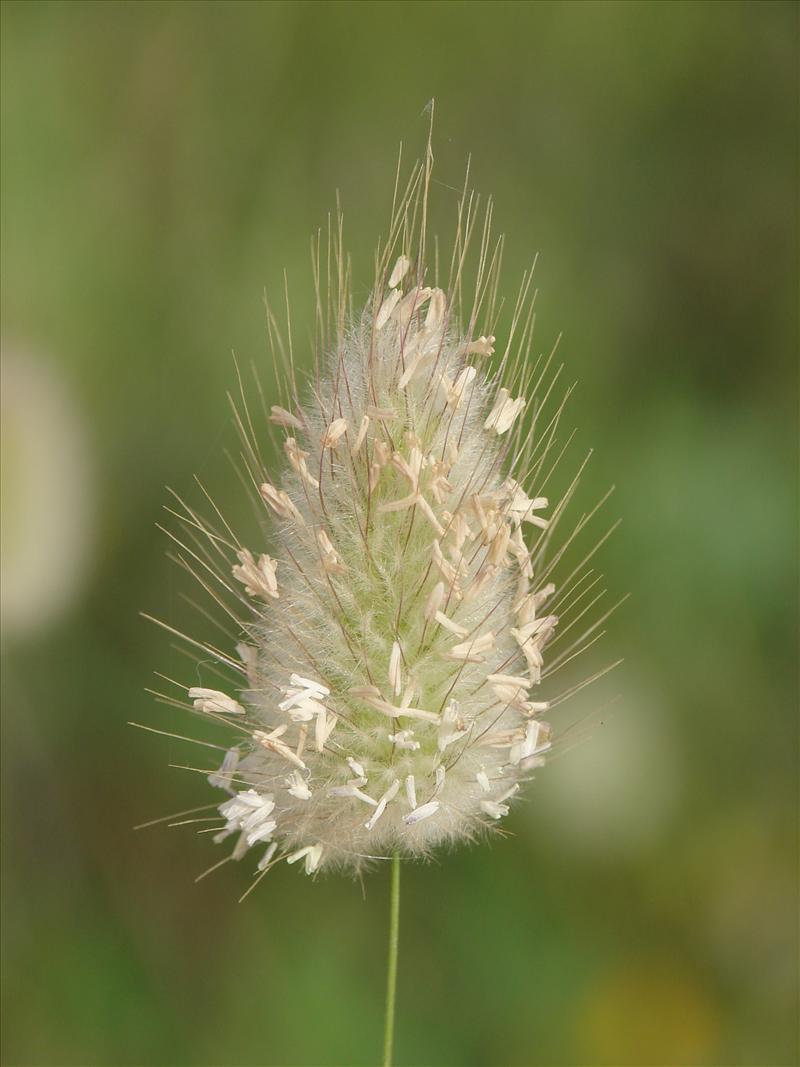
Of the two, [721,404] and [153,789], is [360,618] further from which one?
[721,404]

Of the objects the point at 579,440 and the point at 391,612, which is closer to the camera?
the point at 391,612

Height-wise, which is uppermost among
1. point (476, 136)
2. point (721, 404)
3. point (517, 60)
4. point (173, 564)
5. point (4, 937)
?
point (517, 60)

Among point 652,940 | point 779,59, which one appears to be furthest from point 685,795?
point 779,59

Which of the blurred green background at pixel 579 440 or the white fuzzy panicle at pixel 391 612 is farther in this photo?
the blurred green background at pixel 579 440

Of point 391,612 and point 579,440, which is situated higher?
point 391,612
